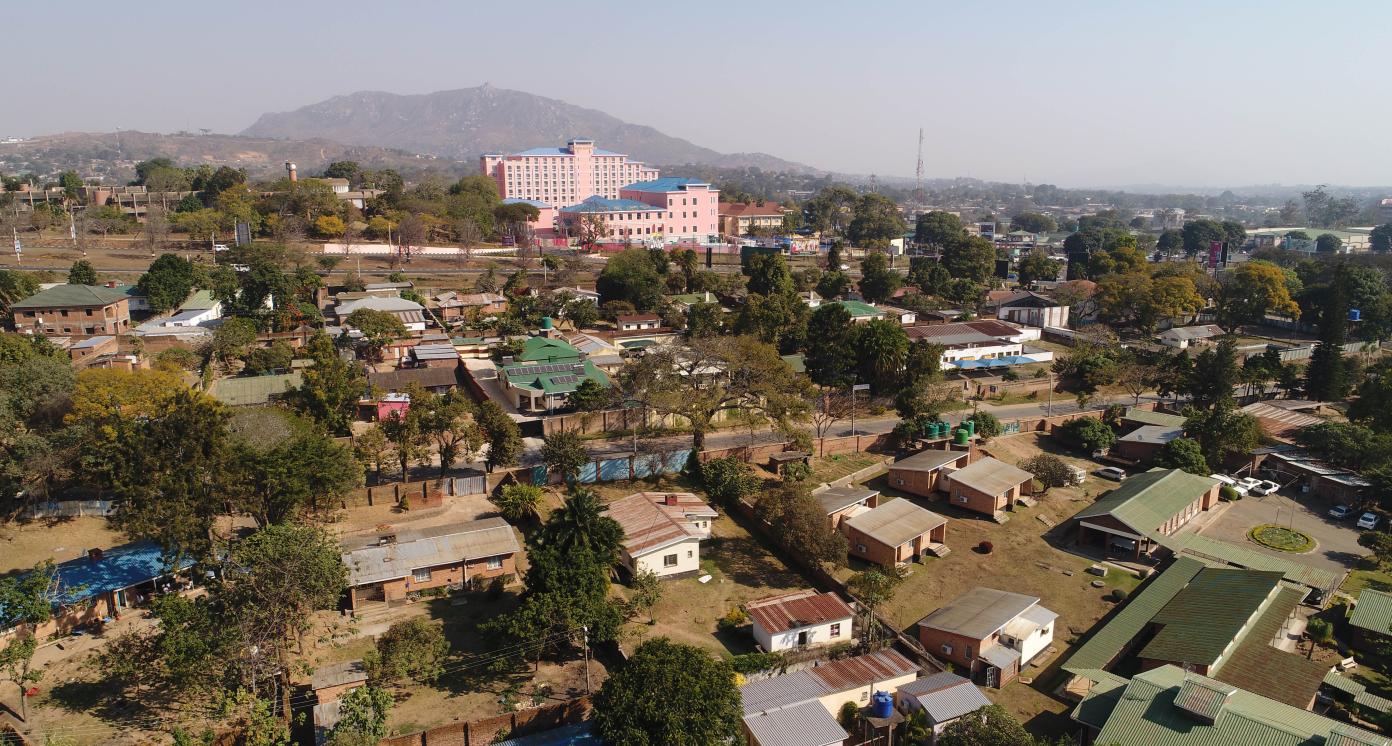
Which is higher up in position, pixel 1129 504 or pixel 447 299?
pixel 447 299

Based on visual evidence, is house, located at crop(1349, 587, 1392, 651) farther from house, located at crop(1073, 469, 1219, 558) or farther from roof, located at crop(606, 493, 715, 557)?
roof, located at crop(606, 493, 715, 557)

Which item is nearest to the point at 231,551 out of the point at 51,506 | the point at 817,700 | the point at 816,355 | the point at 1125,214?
the point at 51,506

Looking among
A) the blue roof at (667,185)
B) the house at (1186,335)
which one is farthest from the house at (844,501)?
the blue roof at (667,185)

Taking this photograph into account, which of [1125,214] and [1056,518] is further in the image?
[1125,214]

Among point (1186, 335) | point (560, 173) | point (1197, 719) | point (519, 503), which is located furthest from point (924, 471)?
point (560, 173)

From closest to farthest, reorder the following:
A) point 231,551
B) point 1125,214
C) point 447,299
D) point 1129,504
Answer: point 231,551 < point 1129,504 < point 447,299 < point 1125,214

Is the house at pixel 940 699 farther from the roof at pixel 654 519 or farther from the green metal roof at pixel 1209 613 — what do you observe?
the roof at pixel 654 519

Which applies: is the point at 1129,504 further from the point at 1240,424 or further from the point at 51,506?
the point at 51,506
